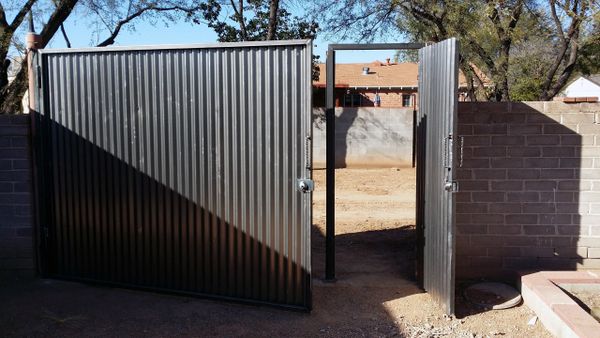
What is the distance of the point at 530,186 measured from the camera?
5.87 m

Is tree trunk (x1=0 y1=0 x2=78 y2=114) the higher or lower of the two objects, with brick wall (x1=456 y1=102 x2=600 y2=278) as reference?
higher

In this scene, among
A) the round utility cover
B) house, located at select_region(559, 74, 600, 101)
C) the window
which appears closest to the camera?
the round utility cover

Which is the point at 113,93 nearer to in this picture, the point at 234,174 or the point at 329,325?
the point at 234,174

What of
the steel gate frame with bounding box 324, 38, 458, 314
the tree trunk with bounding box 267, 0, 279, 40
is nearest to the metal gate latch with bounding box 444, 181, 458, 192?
the steel gate frame with bounding box 324, 38, 458, 314

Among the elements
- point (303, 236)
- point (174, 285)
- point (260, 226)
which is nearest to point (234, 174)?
point (260, 226)

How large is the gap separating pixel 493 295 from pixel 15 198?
4923 millimetres

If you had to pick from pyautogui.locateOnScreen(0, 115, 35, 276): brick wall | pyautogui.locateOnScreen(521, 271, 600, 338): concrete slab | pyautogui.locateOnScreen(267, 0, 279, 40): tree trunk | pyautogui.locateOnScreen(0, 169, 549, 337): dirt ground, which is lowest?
pyautogui.locateOnScreen(0, 169, 549, 337): dirt ground

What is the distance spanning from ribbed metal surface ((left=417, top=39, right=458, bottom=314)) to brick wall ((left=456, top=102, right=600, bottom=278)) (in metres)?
0.47

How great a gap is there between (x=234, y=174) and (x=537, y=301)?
295cm

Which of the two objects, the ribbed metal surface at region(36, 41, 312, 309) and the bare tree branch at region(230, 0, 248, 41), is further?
the bare tree branch at region(230, 0, 248, 41)

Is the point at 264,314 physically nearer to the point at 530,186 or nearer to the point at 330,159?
the point at 330,159

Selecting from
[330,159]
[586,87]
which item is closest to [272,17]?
[330,159]

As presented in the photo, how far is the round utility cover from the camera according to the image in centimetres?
532

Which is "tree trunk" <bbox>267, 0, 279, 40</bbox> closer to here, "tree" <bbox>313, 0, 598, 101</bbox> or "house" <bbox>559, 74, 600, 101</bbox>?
"tree" <bbox>313, 0, 598, 101</bbox>
